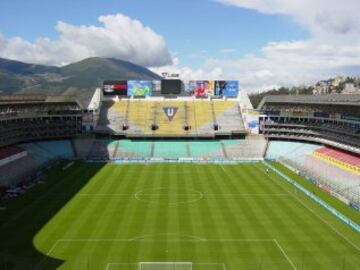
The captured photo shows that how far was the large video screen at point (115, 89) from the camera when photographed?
12031 centimetres

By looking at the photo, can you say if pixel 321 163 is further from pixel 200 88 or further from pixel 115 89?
pixel 115 89

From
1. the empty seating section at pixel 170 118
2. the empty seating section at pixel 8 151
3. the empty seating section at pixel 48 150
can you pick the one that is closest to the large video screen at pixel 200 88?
the empty seating section at pixel 170 118

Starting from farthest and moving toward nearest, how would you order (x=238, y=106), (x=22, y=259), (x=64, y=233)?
(x=238, y=106)
(x=64, y=233)
(x=22, y=259)

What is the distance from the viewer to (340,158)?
8156 centimetres

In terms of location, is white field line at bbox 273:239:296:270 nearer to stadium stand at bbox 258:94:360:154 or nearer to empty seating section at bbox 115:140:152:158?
stadium stand at bbox 258:94:360:154

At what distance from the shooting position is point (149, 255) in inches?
1598

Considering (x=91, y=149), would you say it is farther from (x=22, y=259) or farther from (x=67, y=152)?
(x=22, y=259)

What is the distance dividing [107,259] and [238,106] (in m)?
85.2

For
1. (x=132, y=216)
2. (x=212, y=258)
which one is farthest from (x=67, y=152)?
(x=212, y=258)

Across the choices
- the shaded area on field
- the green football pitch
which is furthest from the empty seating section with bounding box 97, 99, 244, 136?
the green football pitch

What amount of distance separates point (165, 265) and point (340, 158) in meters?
53.5

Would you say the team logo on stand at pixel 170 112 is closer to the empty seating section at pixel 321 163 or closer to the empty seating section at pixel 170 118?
the empty seating section at pixel 170 118

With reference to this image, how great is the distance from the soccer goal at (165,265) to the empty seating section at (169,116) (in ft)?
230

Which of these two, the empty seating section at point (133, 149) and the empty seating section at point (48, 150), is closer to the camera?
the empty seating section at point (48, 150)
